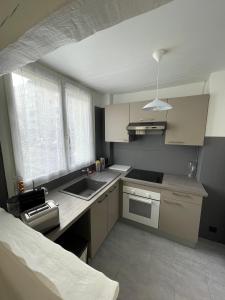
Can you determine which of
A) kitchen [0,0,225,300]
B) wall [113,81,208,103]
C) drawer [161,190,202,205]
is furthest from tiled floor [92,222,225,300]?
wall [113,81,208,103]

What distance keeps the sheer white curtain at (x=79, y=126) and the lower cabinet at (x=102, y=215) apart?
667 millimetres

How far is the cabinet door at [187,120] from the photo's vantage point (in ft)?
5.55

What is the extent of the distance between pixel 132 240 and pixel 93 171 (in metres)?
1.21

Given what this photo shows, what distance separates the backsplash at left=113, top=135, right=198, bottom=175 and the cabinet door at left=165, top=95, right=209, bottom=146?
0.32 meters

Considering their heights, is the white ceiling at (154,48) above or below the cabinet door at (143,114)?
above

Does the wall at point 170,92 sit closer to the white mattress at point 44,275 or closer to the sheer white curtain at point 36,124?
the sheer white curtain at point 36,124

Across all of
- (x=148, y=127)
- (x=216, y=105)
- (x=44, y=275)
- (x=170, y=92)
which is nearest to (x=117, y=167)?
(x=148, y=127)

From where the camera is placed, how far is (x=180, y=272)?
1.45 m

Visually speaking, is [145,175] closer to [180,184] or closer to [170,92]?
[180,184]

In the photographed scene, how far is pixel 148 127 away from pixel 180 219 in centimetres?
135

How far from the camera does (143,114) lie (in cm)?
204

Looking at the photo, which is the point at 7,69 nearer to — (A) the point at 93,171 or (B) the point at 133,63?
(B) the point at 133,63

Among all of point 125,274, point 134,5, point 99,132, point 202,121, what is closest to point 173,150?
point 202,121

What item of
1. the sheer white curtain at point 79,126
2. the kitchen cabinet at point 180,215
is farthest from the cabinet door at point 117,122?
the kitchen cabinet at point 180,215
